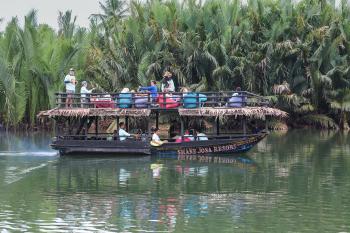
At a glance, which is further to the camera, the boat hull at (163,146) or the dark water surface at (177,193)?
the boat hull at (163,146)

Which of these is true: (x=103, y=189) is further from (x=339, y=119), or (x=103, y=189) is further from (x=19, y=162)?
Result: (x=339, y=119)

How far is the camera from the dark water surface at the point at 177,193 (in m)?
17.7

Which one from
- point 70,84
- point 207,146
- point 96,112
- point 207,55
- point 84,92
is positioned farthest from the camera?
point 207,55

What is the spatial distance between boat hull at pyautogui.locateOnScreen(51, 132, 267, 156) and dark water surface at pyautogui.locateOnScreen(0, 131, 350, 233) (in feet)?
2.39

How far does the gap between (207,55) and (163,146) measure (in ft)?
61.5

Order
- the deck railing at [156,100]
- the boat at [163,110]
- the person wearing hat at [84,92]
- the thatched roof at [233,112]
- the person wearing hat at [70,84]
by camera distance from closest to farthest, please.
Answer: the thatched roof at [233,112] → the boat at [163,110] → the deck railing at [156,100] → the person wearing hat at [84,92] → the person wearing hat at [70,84]

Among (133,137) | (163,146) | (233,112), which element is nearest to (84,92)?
(133,137)

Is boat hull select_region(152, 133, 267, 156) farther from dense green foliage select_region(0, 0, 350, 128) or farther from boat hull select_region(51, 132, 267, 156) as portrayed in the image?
dense green foliage select_region(0, 0, 350, 128)

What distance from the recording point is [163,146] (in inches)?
1320

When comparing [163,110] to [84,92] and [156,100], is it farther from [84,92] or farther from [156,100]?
[84,92]

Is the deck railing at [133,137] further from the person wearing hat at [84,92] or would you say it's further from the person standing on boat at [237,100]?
the person wearing hat at [84,92]

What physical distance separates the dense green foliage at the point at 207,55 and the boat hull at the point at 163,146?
56.1 ft

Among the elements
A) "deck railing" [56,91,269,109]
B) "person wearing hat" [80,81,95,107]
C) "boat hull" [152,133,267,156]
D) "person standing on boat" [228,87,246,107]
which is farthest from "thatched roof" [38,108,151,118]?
"person standing on boat" [228,87,246,107]

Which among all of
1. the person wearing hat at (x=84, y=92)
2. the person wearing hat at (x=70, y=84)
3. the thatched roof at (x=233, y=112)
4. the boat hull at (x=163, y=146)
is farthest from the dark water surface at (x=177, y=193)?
the person wearing hat at (x=84, y=92)
